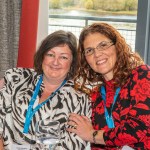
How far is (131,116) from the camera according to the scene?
171cm

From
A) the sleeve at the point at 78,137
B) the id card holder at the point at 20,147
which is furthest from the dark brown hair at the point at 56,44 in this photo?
the id card holder at the point at 20,147

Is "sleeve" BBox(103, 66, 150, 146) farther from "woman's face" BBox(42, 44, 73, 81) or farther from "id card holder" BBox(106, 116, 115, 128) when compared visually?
"woman's face" BBox(42, 44, 73, 81)

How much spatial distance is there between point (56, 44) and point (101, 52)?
0.30 m

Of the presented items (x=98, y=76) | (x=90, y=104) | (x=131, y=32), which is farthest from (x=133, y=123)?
(x=131, y=32)

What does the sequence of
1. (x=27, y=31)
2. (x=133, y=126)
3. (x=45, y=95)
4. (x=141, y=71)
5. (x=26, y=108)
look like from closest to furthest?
(x=133, y=126) < (x=141, y=71) < (x=26, y=108) < (x=45, y=95) < (x=27, y=31)

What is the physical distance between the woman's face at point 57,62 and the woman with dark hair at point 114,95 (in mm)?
92

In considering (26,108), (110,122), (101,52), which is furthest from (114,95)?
(26,108)

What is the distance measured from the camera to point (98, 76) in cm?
208

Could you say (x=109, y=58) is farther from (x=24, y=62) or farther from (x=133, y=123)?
(x=24, y=62)

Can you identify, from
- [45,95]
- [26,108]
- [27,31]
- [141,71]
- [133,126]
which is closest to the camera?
[133,126]

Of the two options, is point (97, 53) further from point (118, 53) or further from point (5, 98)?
point (5, 98)

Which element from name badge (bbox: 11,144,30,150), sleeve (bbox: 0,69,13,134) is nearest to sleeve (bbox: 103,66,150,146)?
name badge (bbox: 11,144,30,150)

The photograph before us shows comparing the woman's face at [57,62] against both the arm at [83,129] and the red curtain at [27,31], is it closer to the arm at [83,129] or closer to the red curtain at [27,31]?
the arm at [83,129]

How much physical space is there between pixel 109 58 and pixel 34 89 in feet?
1.72
